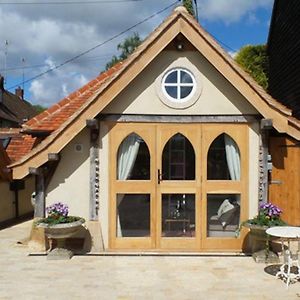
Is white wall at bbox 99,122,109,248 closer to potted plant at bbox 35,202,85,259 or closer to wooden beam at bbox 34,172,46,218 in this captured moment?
potted plant at bbox 35,202,85,259

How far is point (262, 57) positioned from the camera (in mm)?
25109

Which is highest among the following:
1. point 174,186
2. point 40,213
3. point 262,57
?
point 262,57

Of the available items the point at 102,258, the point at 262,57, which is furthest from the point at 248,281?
the point at 262,57

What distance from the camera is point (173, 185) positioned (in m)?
8.71

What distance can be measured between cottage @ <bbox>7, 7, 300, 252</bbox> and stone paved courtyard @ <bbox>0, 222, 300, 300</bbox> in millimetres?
679

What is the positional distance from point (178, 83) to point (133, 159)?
5.93ft


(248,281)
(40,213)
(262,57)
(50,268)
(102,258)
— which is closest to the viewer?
(248,281)

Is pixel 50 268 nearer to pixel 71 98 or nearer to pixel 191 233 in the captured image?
pixel 191 233

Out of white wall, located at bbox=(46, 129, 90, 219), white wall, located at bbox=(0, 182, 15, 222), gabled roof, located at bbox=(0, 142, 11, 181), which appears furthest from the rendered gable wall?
white wall, located at bbox=(0, 182, 15, 222)

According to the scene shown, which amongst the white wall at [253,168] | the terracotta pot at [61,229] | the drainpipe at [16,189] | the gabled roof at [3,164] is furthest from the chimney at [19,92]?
the white wall at [253,168]

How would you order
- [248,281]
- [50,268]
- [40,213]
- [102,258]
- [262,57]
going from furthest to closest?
1. [262,57]
2. [40,213]
3. [102,258]
4. [50,268]
5. [248,281]

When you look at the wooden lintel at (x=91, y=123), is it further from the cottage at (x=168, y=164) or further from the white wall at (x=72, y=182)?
the white wall at (x=72, y=182)

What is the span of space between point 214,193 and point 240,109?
5.89 feet

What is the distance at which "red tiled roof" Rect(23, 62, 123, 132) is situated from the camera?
9.56 meters
